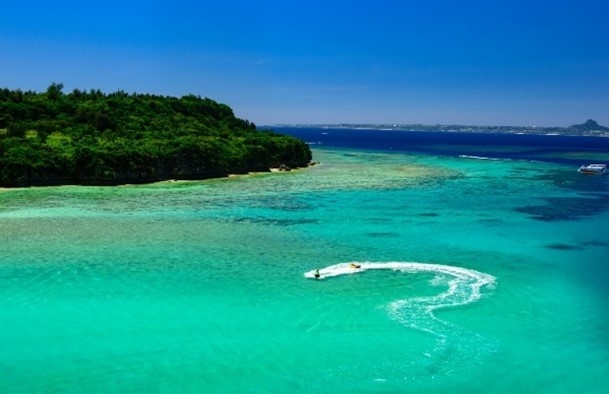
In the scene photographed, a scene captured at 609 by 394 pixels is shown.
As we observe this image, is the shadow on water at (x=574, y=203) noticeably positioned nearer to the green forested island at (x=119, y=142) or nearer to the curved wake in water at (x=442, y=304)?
the curved wake in water at (x=442, y=304)

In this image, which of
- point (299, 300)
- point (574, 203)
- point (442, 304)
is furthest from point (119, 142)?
point (442, 304)

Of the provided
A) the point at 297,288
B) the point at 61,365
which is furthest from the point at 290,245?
the point at 61,365

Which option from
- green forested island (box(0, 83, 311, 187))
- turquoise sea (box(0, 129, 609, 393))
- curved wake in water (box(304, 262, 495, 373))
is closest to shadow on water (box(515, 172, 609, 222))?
turquoise sea (box(0, 129, 609, 393))

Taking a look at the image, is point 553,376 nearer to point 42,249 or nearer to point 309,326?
point 309,326

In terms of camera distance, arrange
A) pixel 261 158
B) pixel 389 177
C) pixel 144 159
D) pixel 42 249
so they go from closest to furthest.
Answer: pixel 42 249 → pixel 144 159 → pixel 389 177 → pixel 261 158

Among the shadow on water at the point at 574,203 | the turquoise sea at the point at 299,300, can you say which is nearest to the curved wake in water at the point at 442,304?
the turquoise sea at the point at 299,300

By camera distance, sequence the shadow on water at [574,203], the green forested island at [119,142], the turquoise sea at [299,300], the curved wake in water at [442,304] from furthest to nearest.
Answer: the green forested island at [119,142] → the shadow on water at [574,203] → the curved wake in water at [442,304] → the turquoise sea at [299,300]
